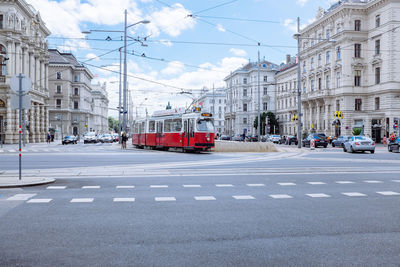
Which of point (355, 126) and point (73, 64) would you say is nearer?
point (355, 126)

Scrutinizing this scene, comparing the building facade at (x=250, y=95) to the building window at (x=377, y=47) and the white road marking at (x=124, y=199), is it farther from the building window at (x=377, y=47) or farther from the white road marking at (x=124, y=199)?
the white road marking at (x=124, y=199)

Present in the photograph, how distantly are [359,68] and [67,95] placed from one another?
64.6 meters

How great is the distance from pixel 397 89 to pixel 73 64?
71.8 m

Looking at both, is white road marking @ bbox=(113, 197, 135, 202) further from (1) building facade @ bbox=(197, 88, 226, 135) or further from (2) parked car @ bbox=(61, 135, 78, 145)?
(1) building facade @ bbox=(197, 88, 226, 135)

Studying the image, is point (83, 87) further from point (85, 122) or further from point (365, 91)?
point (365, 91)

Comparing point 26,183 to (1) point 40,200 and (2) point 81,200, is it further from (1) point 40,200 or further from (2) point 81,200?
(2) point 81,200

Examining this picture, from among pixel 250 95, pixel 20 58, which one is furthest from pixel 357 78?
pixel 250 95

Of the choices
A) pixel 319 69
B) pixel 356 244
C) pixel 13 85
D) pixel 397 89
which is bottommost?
pixel 356 244

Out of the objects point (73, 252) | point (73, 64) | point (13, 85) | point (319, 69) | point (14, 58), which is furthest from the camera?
point (73, 64)

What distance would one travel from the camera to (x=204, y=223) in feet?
21.1

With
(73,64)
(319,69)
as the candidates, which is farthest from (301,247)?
(73,64)

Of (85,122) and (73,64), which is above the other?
(73,64)

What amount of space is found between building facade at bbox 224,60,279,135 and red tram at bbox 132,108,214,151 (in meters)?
69.2

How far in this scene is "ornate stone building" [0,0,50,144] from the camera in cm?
4797
